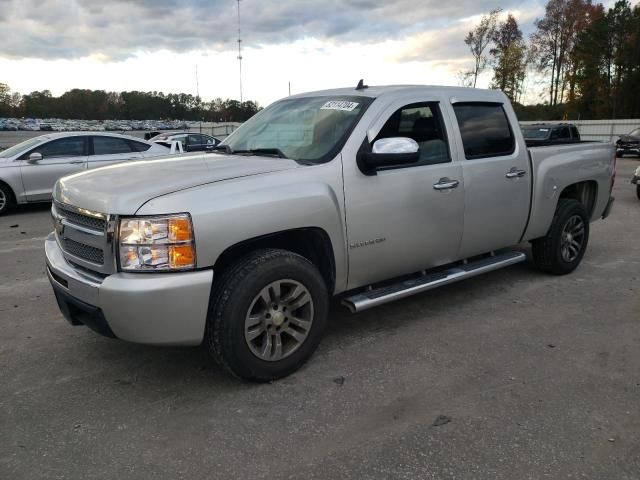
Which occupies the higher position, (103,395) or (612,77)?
(612,77)

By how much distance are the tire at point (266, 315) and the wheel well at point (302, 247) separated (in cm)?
10

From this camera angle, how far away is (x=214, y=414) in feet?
9.82

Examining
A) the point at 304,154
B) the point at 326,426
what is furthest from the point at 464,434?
the point at 304,154

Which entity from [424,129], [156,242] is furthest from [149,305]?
[424,129]

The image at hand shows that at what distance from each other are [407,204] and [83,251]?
2.19 meters

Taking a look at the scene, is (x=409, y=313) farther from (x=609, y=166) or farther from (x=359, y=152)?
(x=609, y=166)

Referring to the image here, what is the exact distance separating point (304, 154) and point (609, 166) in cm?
411

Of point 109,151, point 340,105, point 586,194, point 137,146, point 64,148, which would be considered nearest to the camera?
point 340,105

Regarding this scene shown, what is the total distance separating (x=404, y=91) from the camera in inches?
160

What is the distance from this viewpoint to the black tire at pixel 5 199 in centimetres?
981

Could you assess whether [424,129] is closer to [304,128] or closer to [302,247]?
[304,128]

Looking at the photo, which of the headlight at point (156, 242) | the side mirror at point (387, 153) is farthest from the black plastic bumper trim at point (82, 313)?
the side mirror at point (387, 153)

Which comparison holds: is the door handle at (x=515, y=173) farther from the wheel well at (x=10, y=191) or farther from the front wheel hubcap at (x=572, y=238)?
the wheel well at (x=10, y=191)

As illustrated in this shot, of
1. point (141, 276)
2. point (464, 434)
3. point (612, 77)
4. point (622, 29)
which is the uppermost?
point (622, 29)
